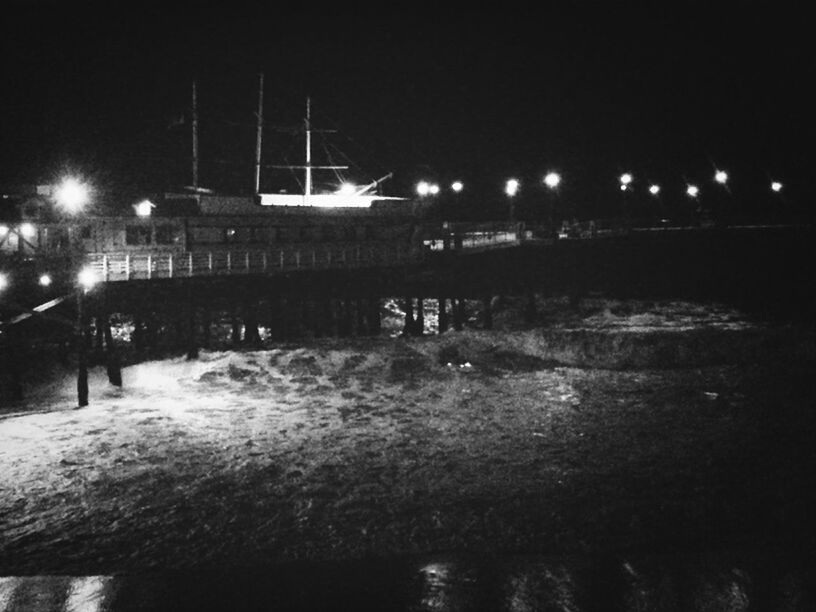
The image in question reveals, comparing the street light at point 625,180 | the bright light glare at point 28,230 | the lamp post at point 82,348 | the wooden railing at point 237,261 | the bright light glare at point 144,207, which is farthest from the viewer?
the street light at point 625,180

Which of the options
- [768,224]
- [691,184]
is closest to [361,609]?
[768,224]

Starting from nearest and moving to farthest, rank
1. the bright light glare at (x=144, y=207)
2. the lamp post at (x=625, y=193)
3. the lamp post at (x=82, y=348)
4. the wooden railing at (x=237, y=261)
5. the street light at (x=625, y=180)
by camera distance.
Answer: the lamp post at (x=82, y=348) < the wooden railing at (x=237, y=261) < the bright light glare at (x=144, y=207) < the street light at (x=625, y=180) < the lamp post at (x=625, y=193)

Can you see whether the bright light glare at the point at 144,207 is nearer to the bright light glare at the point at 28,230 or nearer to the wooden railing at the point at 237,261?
the wooden railing at the point at 237,261

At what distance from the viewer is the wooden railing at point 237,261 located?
24641 millimetres

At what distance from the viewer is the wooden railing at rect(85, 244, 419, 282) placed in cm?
2464

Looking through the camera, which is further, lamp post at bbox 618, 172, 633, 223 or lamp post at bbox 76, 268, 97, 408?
lamp post at bbox 618, 172, 633, 223

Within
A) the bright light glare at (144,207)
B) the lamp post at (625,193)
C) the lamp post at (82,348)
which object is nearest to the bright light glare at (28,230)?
the bright light glare at (144,207)

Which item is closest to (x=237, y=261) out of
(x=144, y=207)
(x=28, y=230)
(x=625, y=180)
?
(x=144, y=207)

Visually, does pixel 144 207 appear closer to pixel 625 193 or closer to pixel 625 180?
pixel 625 180

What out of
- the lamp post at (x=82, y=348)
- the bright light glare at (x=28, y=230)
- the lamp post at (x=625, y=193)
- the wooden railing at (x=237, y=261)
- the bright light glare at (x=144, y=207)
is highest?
the lamp post at (x=625, y=193)

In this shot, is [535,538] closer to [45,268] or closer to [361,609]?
[361,609]

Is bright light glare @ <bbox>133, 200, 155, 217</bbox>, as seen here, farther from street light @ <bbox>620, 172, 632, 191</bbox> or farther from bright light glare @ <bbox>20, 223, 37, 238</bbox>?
street light @ <bbox>620, 172, 632, 191</bbox>

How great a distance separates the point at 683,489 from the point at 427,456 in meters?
5.96

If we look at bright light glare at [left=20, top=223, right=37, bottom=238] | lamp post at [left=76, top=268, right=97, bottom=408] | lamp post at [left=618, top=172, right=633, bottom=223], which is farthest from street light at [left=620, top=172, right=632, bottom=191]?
lamp post at [left=76, top=268, right=97, bottom=408]
